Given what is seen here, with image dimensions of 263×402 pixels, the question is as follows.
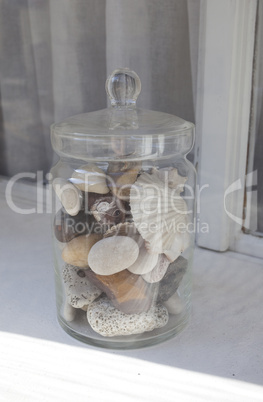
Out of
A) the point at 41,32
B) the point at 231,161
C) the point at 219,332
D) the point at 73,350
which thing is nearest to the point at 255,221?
the point at 231,161

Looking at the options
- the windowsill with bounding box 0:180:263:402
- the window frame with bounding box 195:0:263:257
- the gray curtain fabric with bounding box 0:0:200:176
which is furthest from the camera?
the gray curtain fabric with bounding box 0:0:200:176

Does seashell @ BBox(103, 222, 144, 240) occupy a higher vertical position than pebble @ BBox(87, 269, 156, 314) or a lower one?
higher

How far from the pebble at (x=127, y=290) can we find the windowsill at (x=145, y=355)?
0.17ft

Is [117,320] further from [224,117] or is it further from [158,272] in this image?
[224,117]

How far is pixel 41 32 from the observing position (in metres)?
1.00

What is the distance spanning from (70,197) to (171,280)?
0.15 metres

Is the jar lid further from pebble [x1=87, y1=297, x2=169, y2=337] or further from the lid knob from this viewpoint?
pebble [x1=87, y1=297, x2=169, y2=337]

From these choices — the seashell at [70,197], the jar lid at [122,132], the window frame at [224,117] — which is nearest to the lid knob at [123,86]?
the jar lid at [122,132]

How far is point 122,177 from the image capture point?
0.53 meters

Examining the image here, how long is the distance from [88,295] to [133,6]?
0.51 meters

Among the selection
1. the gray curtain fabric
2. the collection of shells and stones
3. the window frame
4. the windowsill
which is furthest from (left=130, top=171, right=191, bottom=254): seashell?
the gray curtain fabric

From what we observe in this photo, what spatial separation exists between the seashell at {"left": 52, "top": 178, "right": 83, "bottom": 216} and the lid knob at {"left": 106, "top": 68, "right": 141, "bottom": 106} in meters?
0.11

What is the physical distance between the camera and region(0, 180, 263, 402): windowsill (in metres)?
0.47

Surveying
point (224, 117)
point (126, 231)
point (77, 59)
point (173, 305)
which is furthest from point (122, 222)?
point (77, 59)
